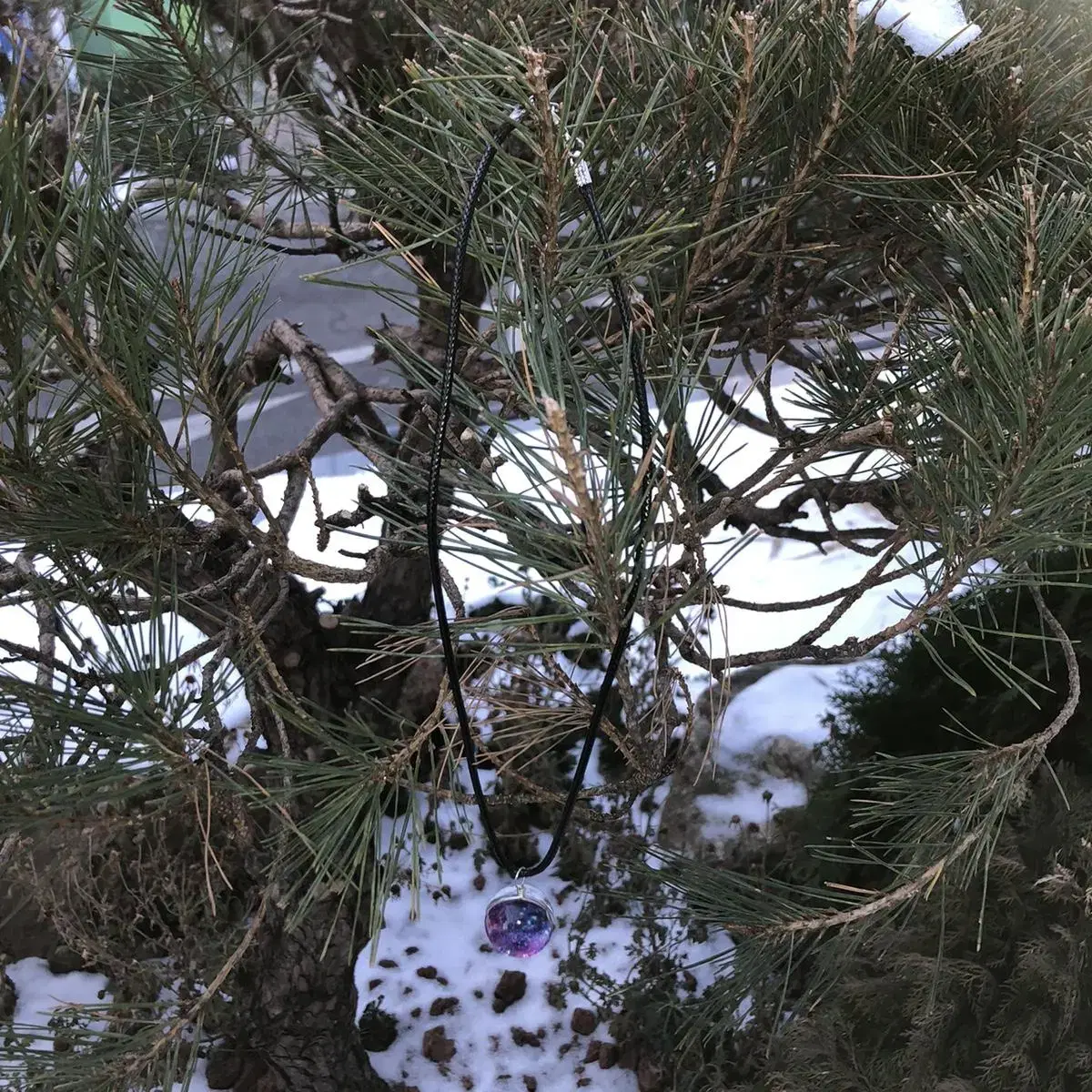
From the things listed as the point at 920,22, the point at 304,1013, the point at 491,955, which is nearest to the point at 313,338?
the point at 491,955

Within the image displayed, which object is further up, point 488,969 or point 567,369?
point 567,369

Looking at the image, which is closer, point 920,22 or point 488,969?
point 920,22

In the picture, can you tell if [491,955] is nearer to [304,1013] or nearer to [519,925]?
[304,1013]

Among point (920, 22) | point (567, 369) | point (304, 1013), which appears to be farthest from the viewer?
point (304, 1013)

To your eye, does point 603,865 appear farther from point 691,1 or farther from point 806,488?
point 691,1

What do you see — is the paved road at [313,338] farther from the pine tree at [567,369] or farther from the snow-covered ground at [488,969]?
the pine tree at [567,369]

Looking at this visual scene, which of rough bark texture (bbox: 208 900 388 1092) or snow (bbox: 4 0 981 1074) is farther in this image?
snow (bbox: 4 0 981 1074)

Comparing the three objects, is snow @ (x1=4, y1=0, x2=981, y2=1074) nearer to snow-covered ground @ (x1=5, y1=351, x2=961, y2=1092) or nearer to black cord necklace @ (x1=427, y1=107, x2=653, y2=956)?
snow-covered ground @ (x1=5, y1=351, x2=961, y2=1092)

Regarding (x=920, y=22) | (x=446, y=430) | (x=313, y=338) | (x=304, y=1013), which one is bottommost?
(x=304, y=1013)

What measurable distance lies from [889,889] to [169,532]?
0.47 meters

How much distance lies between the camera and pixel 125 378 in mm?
466

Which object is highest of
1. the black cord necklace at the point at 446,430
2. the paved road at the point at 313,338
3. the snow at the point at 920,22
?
the paved road at the point at 313,338

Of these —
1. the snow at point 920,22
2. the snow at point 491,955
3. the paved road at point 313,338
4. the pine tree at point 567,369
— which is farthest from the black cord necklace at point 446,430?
the paved road at point 313,338

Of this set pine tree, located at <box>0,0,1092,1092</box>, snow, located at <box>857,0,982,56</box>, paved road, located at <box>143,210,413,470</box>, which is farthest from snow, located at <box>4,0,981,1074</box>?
paved road, located at <box>143,210,413,470</box>
